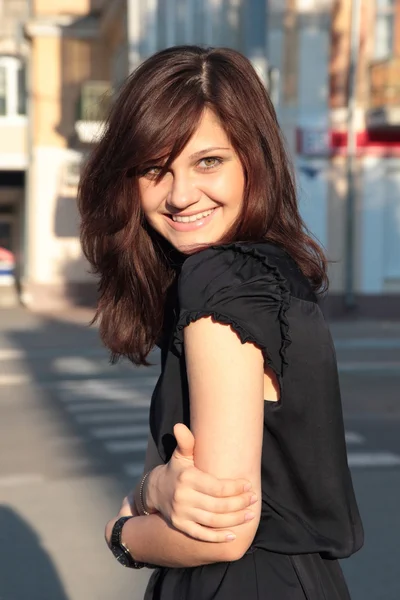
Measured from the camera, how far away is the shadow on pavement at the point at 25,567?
173 inches

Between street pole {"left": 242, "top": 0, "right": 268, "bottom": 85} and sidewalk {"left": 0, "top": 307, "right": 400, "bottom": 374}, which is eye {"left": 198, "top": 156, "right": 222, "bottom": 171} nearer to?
sidewalk {"left": 0, "top": 307, "right": 400, "bottom": 374}

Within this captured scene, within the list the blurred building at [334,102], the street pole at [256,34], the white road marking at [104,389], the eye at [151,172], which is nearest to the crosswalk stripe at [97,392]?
the white road marking at [104,389]

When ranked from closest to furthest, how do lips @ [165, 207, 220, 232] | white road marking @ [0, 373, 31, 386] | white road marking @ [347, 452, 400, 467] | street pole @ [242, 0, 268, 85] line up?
lips @ [165, 207, 220, 232], white road marking @ [347, 452, 400, 467], white road marking @ [0, 373, 31, 386], street pole @ [242, 0, 268, 85]

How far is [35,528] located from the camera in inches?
210

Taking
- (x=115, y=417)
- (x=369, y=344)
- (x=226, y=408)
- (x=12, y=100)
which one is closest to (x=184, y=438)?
(x=226, y=408)

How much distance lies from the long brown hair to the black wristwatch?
346mm

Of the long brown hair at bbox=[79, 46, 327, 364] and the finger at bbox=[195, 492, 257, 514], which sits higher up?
the long brown hair at bbox=[79, 46, 327, 364]

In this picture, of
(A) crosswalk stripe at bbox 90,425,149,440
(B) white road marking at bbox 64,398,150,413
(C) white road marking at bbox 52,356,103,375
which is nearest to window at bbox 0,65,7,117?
(C) white road marking at bbox 52,356,103,375

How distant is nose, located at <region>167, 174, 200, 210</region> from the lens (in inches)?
65.1

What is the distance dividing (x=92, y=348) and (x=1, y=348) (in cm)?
139

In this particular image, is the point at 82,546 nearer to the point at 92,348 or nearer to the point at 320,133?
the point at 92,348

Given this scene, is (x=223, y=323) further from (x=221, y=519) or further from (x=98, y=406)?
(x=98, y=406)

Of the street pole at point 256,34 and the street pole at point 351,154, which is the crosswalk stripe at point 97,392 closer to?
the street pole at point 256,34

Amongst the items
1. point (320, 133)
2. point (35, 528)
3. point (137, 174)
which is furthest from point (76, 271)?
point (137, 174)
